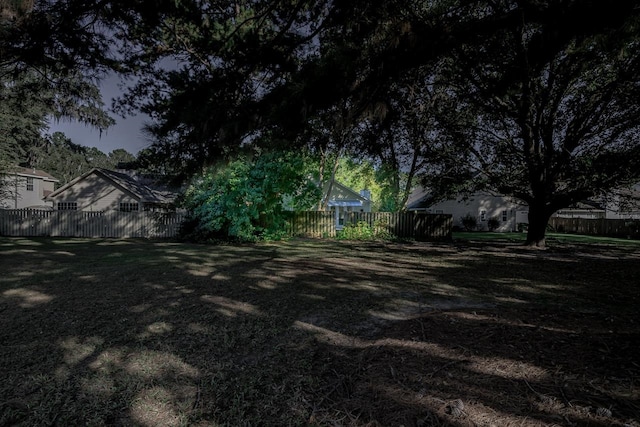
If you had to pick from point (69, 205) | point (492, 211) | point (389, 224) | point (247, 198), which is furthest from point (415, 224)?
point (69, 205)

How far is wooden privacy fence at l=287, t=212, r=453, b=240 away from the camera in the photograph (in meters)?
18.9

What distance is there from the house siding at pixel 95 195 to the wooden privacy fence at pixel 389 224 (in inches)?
514

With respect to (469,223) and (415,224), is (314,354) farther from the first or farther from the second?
(469,223)

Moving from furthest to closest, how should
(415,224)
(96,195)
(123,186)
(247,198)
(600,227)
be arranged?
1. (600,227)
2. (96,195)
3. (123,186)
4. (415,224)
5. (247,198)

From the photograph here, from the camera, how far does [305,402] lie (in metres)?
2.37

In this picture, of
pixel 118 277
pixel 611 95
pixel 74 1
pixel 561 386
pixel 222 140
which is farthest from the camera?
pixel 611 95

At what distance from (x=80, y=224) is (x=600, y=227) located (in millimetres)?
36671

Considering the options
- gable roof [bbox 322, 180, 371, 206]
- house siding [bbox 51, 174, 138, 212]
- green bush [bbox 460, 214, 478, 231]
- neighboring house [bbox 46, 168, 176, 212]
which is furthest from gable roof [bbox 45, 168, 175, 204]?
green bush [bbox 460, 214, 478, 231]

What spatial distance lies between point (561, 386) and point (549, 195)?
544 inches

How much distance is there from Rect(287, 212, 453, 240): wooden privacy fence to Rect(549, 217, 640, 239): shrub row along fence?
15.1m

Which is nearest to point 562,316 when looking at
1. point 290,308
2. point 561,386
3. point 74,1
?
point 561,386

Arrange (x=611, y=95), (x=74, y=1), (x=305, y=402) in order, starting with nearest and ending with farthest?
(x=305, y=402) < (x=74, y=1) < (x=611, y=95)

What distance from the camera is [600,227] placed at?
86.2ft

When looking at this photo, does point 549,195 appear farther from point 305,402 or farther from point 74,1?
point 74,1
